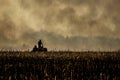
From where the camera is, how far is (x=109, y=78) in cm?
2305

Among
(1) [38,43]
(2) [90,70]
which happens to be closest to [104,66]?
(2) [90,70]

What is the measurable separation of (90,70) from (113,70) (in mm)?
1454

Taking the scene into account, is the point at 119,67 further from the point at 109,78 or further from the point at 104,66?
the point at 109,78

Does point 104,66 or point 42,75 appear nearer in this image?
point 42,75

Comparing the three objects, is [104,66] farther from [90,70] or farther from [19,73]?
[19,73]

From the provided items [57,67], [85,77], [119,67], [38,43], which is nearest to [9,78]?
[85,77]

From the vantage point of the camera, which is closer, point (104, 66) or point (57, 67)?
point (57, 67)

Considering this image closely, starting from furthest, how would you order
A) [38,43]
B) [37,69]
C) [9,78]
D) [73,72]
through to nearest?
[38,43] < [37,69] < [73,72] < [9,78]

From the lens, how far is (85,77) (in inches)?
935

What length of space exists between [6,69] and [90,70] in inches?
200

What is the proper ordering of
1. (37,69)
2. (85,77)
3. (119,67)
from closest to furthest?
(85,77) < (37,69) < (119,67)

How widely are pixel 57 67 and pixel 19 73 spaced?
146 inches

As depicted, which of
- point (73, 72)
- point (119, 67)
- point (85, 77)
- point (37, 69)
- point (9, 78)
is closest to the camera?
point (9, 78)

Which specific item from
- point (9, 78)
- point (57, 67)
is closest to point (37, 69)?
point (57, 67)
